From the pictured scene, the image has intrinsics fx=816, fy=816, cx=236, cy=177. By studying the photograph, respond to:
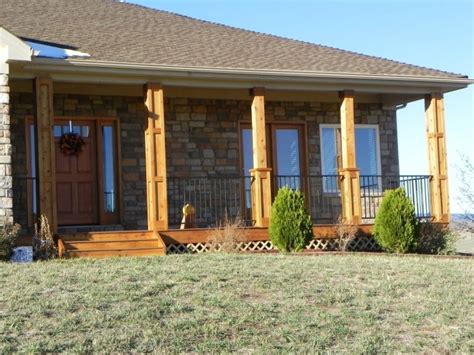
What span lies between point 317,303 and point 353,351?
4.59 feet

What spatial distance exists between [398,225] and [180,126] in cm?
479

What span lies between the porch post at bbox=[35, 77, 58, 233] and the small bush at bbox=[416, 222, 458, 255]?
6.50m

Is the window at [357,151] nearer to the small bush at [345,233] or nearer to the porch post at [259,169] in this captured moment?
the small bush at [345,233]

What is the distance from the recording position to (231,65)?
14461 mm

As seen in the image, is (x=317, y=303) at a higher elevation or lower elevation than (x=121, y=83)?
lower

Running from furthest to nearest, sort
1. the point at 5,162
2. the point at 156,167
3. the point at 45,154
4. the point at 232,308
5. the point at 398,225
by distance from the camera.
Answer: the point at 398,225, the point at 156,167, the point at 45,154, the point at 5,162, the point at 232,308

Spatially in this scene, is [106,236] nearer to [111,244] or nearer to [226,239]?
[111,244]

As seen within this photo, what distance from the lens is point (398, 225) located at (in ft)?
46.2

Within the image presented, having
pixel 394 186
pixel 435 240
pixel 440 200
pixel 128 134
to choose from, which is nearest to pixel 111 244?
pixel 128 134

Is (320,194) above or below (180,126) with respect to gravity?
below

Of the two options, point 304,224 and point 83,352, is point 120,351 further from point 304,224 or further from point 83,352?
point 304,224

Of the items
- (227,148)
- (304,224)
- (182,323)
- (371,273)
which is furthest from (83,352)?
(227,148)

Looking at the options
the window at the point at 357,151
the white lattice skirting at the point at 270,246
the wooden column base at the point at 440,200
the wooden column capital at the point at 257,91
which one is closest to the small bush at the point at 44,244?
the white lattice skirting at the point at 270,246

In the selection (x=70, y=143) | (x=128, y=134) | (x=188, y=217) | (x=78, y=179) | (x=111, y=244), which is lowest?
(x=111, y=244)
